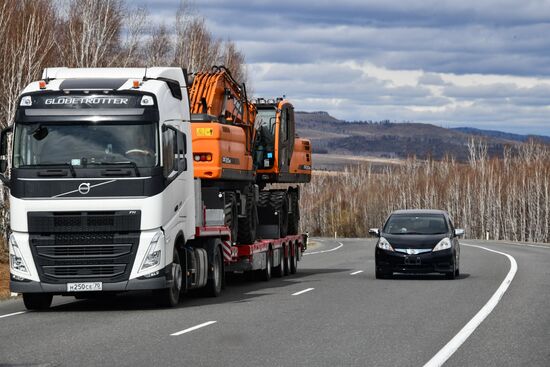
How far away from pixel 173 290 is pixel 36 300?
2201 millimetres

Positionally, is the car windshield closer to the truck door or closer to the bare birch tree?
the truck door

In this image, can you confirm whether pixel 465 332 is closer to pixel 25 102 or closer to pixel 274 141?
pixel 25 102

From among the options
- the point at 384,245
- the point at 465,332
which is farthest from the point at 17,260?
the point at 384,245

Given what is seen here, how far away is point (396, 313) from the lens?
57.1ft

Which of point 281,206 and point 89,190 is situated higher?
point 89,190

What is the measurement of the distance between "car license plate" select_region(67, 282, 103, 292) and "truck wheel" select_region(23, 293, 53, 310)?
1158 mm

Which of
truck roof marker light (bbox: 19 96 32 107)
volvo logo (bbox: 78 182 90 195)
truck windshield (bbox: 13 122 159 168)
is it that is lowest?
volvo logo (bbox: 78 182 90 195)

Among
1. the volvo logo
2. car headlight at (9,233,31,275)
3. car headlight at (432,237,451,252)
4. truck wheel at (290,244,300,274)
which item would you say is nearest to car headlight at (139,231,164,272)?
the volvo logo

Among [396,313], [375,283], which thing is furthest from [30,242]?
[375,283]

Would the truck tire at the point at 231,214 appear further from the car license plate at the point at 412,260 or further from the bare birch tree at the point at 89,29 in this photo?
the bare birch tree at the point at 89,29

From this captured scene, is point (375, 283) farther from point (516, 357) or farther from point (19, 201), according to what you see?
point (516, 357)

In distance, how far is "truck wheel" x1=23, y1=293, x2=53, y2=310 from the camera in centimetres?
1847

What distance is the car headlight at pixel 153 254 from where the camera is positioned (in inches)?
696

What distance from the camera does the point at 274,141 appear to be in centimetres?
2902
